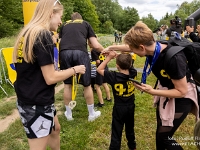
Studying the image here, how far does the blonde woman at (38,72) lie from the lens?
1.85 m

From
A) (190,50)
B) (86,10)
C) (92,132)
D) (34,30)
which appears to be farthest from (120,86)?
(86,10)

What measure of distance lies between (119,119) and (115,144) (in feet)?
1.10

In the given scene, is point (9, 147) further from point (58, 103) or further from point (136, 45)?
point (136, 45)

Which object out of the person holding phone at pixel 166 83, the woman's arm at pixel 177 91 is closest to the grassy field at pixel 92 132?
the person holding phone at pixel 166 83

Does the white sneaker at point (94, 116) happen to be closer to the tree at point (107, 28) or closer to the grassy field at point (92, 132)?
the grassy field at point (92, 132)

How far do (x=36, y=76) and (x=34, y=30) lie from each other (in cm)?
40

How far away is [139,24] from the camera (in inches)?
85.7

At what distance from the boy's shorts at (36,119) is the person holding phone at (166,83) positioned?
3.26 ft

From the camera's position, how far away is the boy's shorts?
6.66ft

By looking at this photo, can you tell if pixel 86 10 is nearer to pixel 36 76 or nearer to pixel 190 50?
pixel 190 50

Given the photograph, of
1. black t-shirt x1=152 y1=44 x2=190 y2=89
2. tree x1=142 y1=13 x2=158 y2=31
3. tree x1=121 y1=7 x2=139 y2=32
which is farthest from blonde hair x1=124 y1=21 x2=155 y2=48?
tree x1=142 y1=13 x2=158 y2=31

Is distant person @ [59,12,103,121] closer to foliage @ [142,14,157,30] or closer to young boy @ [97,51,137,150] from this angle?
young boy @ [97,51,137,150]

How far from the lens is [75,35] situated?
12.4ft

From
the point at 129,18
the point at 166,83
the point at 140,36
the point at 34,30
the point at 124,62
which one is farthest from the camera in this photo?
the point at 129,18
